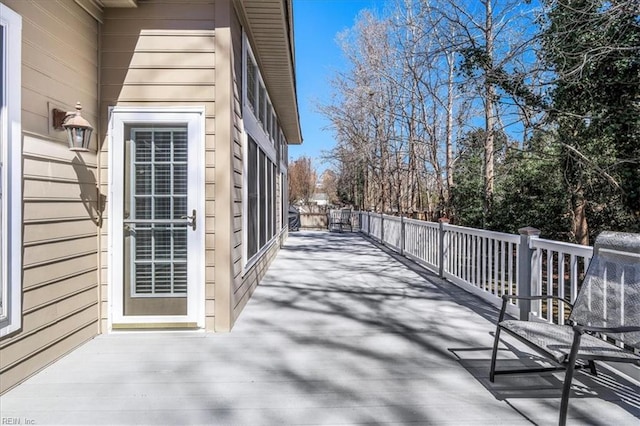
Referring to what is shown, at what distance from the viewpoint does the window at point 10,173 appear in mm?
2316

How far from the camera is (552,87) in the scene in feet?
20.2

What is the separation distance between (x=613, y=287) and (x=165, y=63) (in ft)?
12.3

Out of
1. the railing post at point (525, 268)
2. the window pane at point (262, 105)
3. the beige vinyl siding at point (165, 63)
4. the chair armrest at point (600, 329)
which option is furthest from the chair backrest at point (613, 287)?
the window pane at point (262, 105)

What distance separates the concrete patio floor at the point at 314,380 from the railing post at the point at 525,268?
13.3 inches

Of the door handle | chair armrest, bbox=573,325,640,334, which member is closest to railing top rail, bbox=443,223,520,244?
chair armrest, bbox=573,325,640,334

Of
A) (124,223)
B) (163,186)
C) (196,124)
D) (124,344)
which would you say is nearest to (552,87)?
(196,124)

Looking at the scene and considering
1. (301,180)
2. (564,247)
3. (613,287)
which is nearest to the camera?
(613,287)

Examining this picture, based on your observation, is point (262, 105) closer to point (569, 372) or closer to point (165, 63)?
point (165, 63)

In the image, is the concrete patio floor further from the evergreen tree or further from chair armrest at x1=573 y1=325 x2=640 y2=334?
the evergreen tree

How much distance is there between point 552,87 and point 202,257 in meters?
6.02

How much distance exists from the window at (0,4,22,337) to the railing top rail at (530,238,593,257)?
12.6ft

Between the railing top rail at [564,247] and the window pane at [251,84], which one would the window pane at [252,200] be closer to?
the window pane at [251,84]

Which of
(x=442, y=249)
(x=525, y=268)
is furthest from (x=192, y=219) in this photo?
(x=442, y=249)

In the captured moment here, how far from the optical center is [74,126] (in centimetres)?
288
